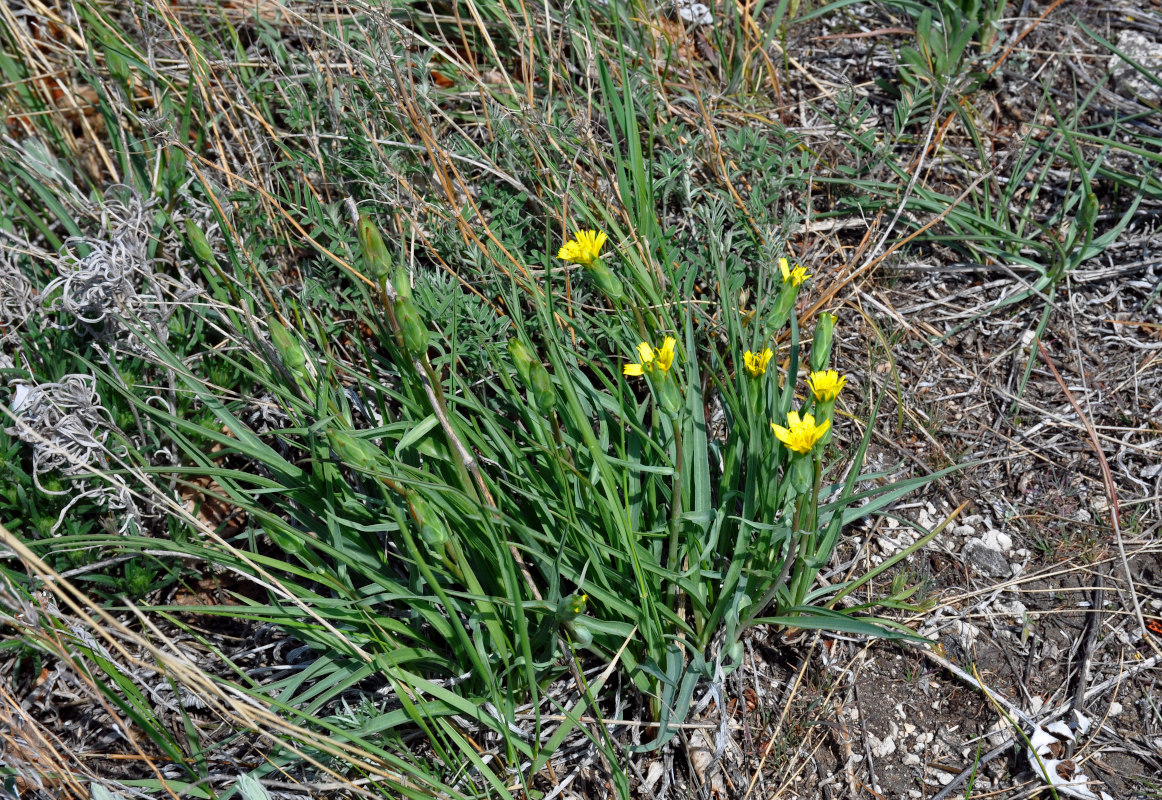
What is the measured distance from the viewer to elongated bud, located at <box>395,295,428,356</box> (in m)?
1.31

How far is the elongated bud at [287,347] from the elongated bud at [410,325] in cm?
29

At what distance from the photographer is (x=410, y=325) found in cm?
133

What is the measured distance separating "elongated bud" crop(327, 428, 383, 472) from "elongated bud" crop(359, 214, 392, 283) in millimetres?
262

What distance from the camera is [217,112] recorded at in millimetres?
2613

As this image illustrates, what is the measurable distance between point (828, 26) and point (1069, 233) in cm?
113

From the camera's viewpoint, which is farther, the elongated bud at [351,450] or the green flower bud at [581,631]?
the green flower bud at [581,631]

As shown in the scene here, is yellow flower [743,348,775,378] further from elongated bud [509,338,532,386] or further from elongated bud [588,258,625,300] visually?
elongated bud [509,338,532,386]

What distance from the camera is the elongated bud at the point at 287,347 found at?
59.1 inches

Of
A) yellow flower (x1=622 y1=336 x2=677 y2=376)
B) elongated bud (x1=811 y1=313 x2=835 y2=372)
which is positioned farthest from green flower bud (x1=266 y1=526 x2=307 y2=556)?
elongated bud (x1=811 y1=313 x2=835 y2=372)

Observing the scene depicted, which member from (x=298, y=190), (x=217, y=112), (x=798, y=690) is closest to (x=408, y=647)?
(x=798, y=690)

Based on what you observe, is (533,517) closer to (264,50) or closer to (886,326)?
(886,326)

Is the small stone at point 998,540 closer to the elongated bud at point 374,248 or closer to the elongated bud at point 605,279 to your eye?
the elongated bud at point 605,279

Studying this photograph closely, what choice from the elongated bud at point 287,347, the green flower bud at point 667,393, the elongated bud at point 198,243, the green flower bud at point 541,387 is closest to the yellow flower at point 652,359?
the green flower bud at point 667,393

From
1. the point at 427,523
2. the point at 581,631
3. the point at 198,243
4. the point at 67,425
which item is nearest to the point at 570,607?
the point at 581,631
